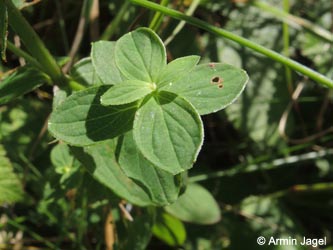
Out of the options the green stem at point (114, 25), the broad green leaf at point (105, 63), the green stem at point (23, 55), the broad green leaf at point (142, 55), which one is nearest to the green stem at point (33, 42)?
the green stem at point (23, 55)

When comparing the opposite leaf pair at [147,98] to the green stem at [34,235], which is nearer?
the opposite leaf pair at [147,98]

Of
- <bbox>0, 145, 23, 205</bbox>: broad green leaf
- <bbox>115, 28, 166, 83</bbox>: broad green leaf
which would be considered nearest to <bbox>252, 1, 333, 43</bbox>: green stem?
<bbox>115, 28, 166, 83</bbox>: broad green leaf

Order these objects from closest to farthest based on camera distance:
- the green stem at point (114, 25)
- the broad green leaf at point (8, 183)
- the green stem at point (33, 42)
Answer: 1. the green stem at point (33, 42)
2. the broad green leaf at point (8, 183)
3. the green stem at point (114, 25)

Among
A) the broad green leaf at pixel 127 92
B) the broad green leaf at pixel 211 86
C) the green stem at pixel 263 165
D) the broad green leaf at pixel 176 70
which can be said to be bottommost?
the green stem at pixel 263 165

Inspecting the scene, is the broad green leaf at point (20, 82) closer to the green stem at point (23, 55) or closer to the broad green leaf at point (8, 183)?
the green stem at point (23, 55)

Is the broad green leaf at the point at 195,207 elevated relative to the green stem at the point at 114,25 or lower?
lower

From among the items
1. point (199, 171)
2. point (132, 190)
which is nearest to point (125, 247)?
point (132, 190)

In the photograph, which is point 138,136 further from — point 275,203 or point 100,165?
point 275,203

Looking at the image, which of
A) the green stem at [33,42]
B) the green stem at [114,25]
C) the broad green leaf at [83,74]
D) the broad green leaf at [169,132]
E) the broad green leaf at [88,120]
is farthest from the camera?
the green stem at [114,25]
